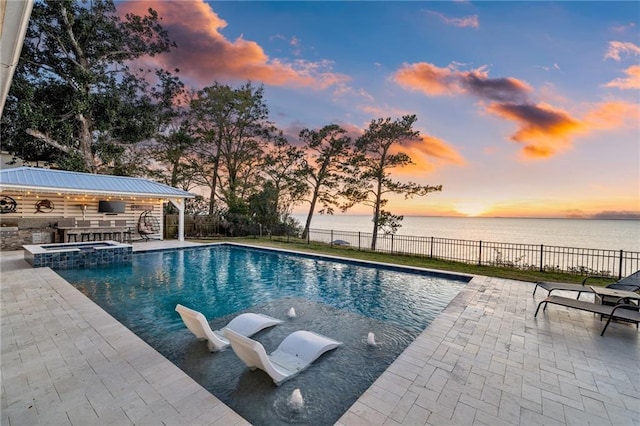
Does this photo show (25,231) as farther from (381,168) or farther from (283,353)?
(381,168)

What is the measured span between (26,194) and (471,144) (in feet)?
66.3

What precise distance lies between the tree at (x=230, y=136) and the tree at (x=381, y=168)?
9031 millimetres

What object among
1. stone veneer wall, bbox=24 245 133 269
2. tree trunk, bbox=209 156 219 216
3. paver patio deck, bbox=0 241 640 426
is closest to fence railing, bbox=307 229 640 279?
paver patio deck, bbox=0 241 640 426

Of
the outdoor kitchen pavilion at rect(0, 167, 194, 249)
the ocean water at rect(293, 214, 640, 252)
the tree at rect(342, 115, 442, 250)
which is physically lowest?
the ocean water at rect(293, 214, 640, 252)

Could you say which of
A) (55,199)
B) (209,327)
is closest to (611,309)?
(209,327)

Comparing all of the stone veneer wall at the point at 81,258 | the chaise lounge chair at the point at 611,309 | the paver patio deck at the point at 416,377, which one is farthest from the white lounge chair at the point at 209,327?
the stone veneer wall at the point at 81,258

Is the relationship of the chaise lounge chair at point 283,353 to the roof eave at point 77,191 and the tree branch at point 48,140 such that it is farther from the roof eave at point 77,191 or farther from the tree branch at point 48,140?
the tree branch at point 48,140

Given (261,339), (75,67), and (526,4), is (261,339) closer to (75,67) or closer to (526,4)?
(526,4)

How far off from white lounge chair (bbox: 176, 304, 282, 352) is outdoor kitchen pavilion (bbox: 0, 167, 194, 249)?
1018cm

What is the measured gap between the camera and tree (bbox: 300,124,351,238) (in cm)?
1894

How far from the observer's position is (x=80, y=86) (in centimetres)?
1509

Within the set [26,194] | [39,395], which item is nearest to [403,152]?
[39,395]

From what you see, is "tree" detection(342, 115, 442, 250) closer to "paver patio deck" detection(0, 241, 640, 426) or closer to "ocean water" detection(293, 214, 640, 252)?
"ocean water" detection(293, 214, 640, 252)

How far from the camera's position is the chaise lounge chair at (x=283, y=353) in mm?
3045
